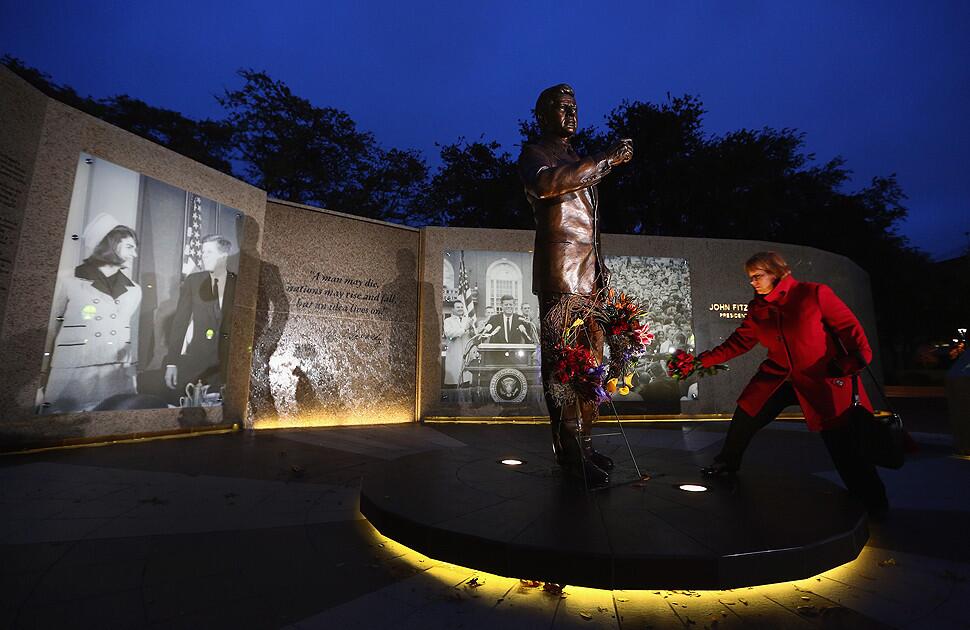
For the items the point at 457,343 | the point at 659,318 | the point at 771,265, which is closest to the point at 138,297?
the point at 457,343

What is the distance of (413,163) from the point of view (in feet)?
77.0

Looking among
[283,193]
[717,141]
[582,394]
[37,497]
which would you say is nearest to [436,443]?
[582,394]

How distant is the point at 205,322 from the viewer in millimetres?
7285

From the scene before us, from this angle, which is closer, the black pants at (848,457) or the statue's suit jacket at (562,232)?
the black pants at (848,457)

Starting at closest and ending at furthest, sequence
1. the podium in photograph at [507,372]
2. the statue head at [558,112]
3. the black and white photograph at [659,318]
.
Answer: the statue head at [558,112], the podium in photograph at [507,372], the black and white photograph at [659,318]

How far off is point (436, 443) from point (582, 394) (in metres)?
3.66

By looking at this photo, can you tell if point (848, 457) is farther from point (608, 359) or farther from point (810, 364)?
point (608, 359)

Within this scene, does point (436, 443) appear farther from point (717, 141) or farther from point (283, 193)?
point (717, 141)

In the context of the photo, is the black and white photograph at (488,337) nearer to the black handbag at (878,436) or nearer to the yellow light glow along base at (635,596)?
the black handbag at (878,436)

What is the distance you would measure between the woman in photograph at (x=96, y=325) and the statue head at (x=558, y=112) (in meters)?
5.63

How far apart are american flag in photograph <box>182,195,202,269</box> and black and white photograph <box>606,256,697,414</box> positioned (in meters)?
7.65

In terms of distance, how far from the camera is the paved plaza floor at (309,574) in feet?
6.43

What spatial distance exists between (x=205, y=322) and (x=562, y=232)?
5967 mm

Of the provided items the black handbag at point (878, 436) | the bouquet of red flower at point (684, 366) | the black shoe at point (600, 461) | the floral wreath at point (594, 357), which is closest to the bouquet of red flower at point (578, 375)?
the floral wreath at point (594, 357)
